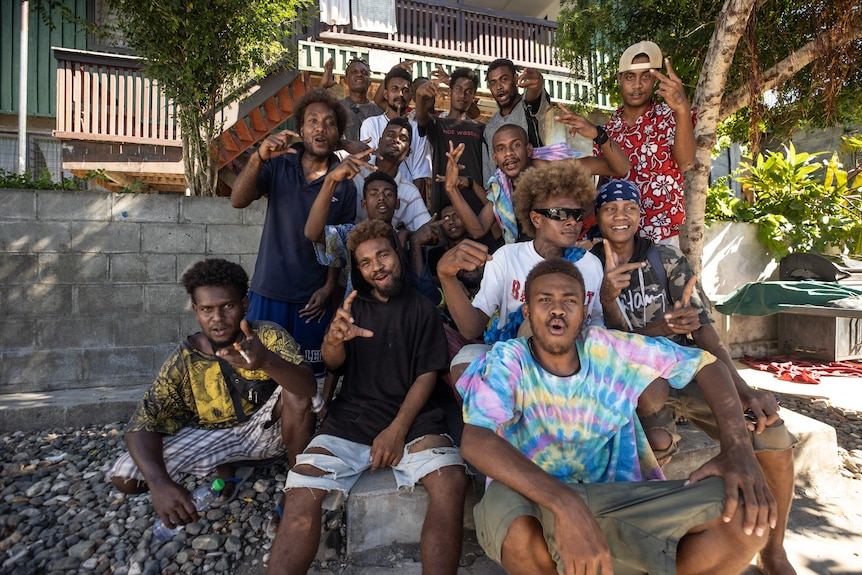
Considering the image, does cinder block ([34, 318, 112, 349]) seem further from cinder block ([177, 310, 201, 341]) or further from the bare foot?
the bare foot

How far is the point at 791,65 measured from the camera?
4.70 metres

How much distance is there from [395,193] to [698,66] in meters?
3.91

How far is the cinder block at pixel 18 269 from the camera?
14.7ft

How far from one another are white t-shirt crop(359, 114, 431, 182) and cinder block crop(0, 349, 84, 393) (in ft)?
10.4

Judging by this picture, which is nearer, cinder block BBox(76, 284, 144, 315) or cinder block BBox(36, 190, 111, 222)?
cinder block BBox(36, 190, 111, 222)

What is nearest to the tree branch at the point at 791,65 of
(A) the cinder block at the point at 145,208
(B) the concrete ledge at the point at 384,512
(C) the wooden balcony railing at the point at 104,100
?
(B) the concrete ledge at the point at 384,512

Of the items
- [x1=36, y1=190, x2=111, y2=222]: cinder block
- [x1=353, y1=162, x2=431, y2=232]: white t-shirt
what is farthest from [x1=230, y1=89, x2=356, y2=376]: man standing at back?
[x1=36, y1=190, x2=111, y2=222]: cinder block

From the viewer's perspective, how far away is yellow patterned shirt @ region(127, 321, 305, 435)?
107 inches

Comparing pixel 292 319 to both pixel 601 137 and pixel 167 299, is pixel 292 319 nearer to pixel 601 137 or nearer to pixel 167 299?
pixel 167 299

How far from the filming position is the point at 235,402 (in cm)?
284

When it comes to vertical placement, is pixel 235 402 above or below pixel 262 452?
above

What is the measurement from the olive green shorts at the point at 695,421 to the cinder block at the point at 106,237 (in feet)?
14.4

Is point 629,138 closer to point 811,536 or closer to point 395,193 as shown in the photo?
point 395,193

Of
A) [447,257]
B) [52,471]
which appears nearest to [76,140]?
[52,471]
